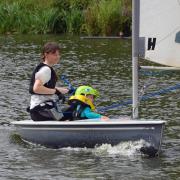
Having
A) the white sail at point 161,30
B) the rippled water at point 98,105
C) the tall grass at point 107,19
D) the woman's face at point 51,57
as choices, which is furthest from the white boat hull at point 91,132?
the tall grass at point 107,19

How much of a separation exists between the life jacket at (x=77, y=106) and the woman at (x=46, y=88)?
0.19 meters

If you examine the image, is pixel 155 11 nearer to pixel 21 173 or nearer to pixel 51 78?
pixel 51 78

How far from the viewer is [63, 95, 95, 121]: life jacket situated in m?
11.6

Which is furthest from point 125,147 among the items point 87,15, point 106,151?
point 87,15

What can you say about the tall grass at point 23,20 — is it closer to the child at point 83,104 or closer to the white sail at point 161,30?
the white sail at point 161,30

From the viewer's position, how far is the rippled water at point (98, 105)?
1045cm

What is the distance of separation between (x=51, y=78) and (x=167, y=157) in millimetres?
2234

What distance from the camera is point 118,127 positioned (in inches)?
433

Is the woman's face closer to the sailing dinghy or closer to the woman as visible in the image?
the woman

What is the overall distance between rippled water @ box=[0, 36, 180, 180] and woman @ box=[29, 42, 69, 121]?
0.58 meters

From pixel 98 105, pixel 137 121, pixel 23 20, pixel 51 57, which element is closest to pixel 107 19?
pixel 23 20

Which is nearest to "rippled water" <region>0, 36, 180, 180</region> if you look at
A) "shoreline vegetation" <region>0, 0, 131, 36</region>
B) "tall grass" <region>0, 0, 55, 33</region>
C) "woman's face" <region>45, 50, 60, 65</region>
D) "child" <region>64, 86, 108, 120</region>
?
"child" <region>64, 86, 108, 120</region>

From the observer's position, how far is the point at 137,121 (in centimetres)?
1088

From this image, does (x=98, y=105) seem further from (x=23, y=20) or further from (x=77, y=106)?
(x=23, y=20)
